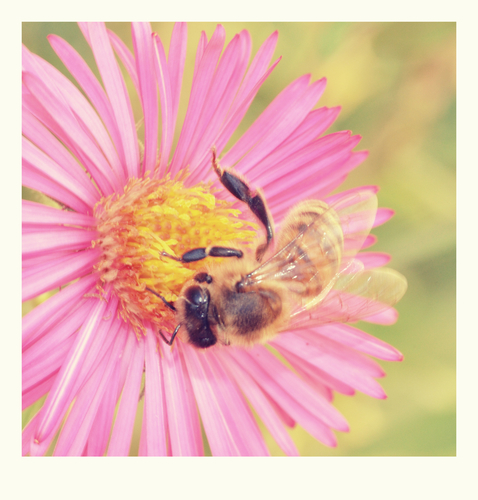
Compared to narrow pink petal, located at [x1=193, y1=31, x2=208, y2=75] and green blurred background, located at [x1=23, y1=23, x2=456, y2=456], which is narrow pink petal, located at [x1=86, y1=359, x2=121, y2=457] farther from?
narrow pink petal, located at [x1=193, y1=31, x2=208, y2=75]

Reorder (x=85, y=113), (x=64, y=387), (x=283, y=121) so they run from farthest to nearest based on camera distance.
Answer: (x=283, y=121), (x=85, y=113), (x=64, y=387)

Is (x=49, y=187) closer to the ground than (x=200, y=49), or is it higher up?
closer to the ground

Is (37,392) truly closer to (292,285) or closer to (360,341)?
(292,285)

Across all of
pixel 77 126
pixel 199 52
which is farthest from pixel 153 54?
pixel 77 126

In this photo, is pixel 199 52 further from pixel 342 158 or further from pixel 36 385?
pixel 36 385

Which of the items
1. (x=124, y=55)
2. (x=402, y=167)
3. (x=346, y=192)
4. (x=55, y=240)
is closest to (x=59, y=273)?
(x=55, y=240)
